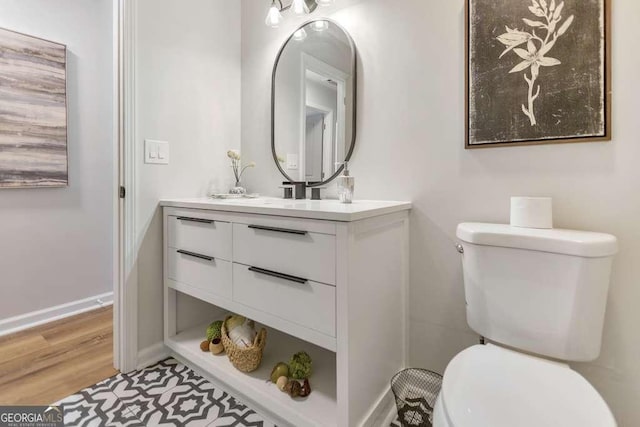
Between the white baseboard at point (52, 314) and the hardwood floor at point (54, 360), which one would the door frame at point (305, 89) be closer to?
the hardwood floor at point (54, 360)

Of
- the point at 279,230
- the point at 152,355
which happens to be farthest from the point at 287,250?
the point at 152,355

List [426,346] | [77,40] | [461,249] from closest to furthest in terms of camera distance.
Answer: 1. [461,249]
2. [426,346]
3. [77,40]

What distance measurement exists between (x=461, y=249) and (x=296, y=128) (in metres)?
1.11

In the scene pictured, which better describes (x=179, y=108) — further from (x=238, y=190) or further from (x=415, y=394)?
(x=415, y=394)

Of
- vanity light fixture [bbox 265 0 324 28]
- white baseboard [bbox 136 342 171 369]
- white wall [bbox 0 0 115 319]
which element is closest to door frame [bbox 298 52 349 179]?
vanity light fixture [bbox 265 0 324 28]

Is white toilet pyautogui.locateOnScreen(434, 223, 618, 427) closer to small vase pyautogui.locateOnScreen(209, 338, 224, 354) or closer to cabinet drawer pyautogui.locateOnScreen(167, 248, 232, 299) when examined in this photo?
cabinet drawer pyautogui.locateOnScreen(167, 248, 232, 299)

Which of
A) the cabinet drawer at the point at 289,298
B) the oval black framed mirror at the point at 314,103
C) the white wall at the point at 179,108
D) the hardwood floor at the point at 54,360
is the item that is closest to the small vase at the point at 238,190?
the white wall at the point at 179,108

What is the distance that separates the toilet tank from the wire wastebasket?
38cm

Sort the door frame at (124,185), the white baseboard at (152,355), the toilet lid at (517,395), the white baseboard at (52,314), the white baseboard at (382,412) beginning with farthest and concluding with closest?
1. the white baseboard at (52,314)
2. the white baseboard at (152,355)
3. the door frame at (124,185)
4. the white baseboard at (382,412)
5. the toilet lid at (517,395)

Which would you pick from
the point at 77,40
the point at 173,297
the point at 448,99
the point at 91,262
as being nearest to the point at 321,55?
the point at 448,99

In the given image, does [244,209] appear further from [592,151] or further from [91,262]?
[91,262]

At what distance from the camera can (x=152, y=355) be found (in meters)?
1.69

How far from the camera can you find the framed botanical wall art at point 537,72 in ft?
3.47

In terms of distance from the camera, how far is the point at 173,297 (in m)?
1.74
